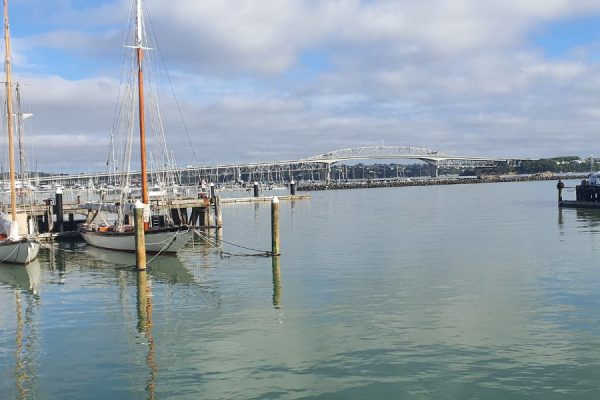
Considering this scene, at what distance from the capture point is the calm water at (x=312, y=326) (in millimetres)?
16125

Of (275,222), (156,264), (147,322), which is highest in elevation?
(275,222)

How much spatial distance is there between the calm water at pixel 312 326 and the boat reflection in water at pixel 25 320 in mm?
76

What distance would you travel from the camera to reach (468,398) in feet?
48.8

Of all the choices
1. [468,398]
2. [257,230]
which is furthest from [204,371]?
[257,230]

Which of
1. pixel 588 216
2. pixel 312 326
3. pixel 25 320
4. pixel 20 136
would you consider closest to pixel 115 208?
pixel 20 136

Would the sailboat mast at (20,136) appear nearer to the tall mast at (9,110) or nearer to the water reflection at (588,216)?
the tall mast at (9,110)

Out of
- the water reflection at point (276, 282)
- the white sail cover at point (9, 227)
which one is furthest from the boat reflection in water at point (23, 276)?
the water reflection at point (276, 282)

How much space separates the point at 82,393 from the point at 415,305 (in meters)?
12.9

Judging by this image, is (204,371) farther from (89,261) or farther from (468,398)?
(89,261)

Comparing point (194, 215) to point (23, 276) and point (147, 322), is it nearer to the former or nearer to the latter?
point (23, 276)

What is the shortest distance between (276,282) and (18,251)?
55.4 feet

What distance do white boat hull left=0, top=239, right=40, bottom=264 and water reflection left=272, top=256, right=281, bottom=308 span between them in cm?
1394

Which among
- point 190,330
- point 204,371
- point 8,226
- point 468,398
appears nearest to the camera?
point 468,398

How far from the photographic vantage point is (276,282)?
1212 inches
